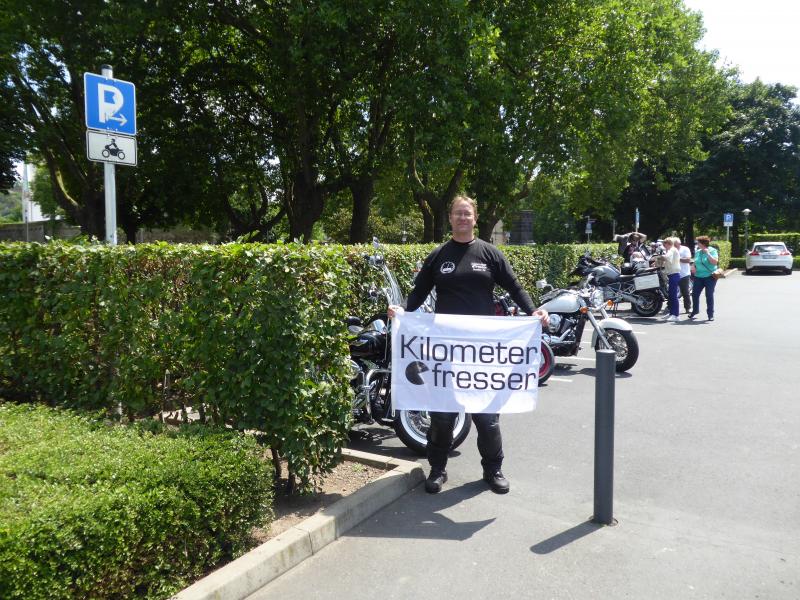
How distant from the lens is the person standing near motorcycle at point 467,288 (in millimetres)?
4484

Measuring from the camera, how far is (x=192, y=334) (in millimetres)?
4215

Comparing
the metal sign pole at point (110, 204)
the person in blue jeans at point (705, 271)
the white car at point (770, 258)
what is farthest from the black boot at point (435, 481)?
the white car at point (770, 258)

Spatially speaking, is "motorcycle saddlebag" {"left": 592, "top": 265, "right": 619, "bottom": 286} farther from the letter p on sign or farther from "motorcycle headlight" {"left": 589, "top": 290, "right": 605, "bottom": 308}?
the letter p on sign

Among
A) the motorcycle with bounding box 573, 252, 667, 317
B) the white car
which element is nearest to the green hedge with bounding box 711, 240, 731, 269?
the white car

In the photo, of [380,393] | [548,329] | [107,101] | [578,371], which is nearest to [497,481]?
[380,393]

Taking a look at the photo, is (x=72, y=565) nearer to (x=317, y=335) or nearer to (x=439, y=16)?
(x=317, y=335)

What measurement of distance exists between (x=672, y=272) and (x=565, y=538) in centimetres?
1187

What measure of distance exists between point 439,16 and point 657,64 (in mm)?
9705

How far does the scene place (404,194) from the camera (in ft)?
86.1

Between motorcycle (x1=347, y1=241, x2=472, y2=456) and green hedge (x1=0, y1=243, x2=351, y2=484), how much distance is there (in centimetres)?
100

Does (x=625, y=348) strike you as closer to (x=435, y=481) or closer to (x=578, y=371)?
(x=578, y=371)

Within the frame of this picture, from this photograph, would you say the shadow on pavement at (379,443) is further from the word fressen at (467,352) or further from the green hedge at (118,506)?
the green hedge at (118,506)

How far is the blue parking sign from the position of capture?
5473 millimetres

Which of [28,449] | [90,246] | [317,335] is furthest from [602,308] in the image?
[28,449]
